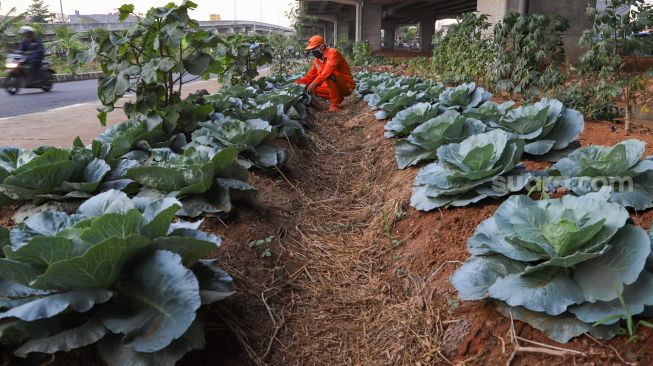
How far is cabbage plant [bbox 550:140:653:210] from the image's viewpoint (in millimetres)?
2158

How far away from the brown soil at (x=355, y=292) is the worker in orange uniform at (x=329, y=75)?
4279 mm

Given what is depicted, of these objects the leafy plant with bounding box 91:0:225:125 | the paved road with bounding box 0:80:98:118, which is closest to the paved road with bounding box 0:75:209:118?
the paved road with bounding box 0:80:98:118

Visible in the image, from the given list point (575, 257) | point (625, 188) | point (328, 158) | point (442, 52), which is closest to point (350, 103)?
point (442, 52)

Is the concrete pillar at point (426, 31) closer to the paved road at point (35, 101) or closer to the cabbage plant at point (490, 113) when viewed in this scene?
the paved road at point (35, 101)

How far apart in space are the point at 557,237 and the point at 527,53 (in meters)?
5.62

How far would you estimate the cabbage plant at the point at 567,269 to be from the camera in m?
1.51

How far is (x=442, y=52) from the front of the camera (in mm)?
10211

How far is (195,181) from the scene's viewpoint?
2.51m

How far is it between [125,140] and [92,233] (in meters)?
1.94

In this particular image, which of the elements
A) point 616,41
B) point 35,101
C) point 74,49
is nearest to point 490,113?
point 616,41

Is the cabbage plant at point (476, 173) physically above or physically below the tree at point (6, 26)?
below

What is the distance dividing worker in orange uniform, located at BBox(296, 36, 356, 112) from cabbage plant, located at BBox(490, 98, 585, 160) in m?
4.78

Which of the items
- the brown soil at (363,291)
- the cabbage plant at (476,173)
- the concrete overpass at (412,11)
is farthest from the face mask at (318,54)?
the cabbage plant at (476,173)

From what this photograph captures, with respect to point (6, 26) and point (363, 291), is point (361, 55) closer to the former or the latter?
point (6, 26)
